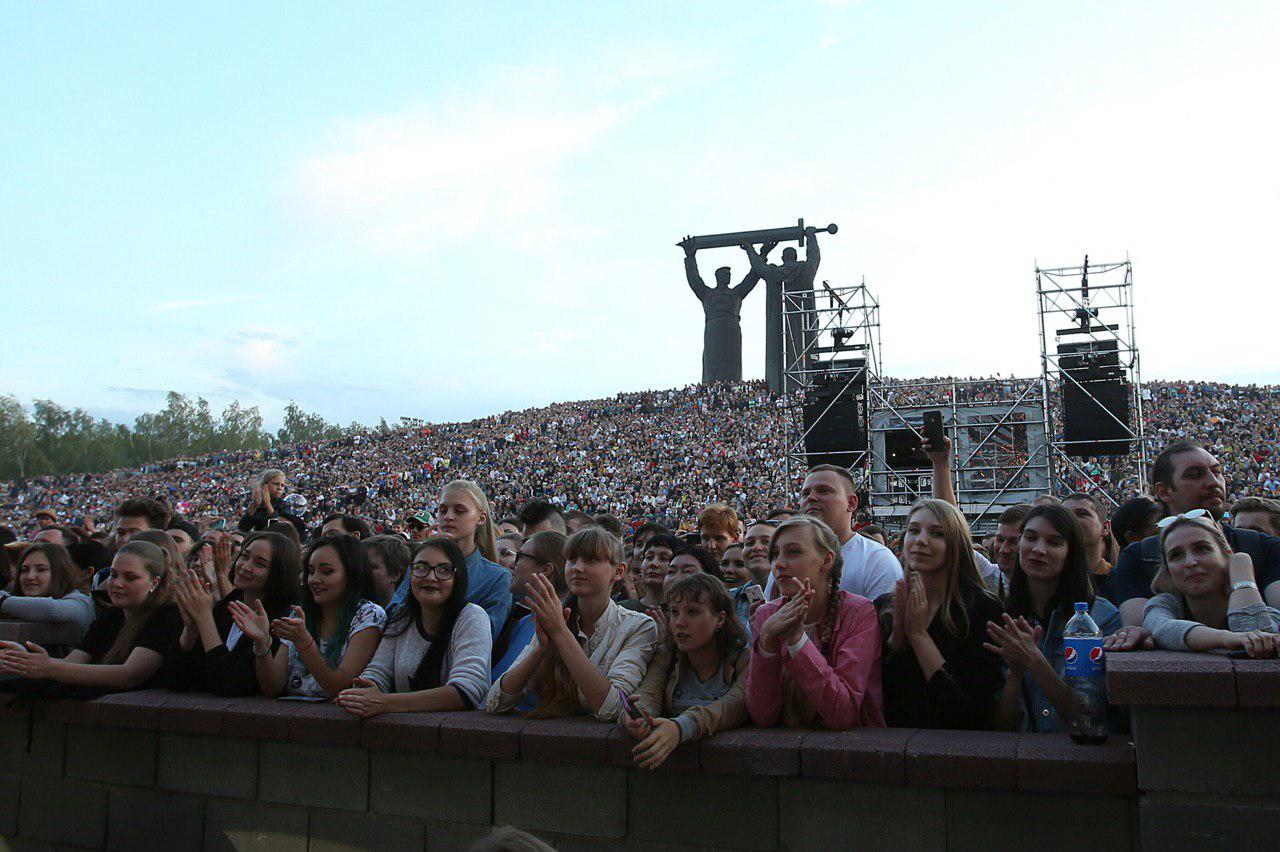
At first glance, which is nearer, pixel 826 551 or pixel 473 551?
pixel 826 551

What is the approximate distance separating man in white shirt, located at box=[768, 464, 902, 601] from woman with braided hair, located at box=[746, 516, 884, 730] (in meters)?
0.58

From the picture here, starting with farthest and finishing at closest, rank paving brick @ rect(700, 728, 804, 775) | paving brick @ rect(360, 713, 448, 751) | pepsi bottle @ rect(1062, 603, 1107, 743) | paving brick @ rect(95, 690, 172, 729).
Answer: paving brick @ rect(95, 690, 172, 729)
paving brick @ rect(360, 713, 448, 751)
paving brick @ rect(700, 728, 804, 775)
pepsi bottle @ rect(1062, 603, 1107, 743)

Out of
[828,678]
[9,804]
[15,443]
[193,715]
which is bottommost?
[9,804]

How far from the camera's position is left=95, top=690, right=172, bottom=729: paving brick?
412cm

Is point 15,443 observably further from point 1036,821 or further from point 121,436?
point 1036,821

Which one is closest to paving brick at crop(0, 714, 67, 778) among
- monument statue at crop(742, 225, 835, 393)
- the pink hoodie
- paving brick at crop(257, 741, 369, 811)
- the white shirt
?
paving brick at crop(257, 741, 369, 811)

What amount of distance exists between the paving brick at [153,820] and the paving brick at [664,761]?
6.25 feet

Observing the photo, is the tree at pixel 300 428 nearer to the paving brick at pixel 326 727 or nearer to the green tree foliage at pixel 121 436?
the green tree foliage at pixel 121 436

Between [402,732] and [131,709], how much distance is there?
144cm

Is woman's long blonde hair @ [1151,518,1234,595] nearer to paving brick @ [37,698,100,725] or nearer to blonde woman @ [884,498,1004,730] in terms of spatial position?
blonde woman @ [884,498,1004,730]

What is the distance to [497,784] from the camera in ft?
11.3

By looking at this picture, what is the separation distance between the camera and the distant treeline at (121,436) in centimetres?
8538

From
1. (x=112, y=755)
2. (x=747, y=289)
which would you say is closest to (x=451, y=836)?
(x=112, y=755)

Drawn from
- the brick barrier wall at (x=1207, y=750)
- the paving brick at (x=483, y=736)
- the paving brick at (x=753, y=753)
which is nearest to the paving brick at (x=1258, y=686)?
the brick barrier wall at (x=1207, y=750)
